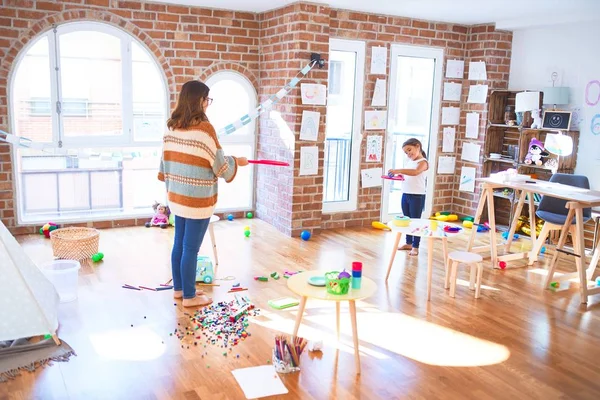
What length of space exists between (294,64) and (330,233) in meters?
1.78

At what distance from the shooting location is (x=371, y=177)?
6430 mm

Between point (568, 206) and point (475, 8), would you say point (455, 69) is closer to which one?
point (475, 8)

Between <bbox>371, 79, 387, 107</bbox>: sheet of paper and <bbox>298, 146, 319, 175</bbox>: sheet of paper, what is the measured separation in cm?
97

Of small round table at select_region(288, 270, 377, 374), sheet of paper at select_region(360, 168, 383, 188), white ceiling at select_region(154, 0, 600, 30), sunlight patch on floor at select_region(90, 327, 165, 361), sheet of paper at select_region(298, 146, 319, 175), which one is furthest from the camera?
sheet of paper at select_region(360, 168, 383, 188)

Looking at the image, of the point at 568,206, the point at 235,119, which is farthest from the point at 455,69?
the point at 568,206

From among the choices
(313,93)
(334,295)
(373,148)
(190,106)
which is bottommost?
(334,295)

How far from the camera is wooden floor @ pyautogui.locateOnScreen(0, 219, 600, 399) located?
9.16ft

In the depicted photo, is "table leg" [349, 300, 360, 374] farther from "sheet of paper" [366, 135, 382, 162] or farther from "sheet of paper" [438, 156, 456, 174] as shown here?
"sheet of paper" [438, 156, 456, 174]

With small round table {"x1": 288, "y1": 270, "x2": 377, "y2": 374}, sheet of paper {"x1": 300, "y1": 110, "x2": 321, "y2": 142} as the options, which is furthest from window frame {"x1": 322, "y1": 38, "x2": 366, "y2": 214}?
small round table {"x1": 288, "y1": 270, "x2": 377, "y2": 374}

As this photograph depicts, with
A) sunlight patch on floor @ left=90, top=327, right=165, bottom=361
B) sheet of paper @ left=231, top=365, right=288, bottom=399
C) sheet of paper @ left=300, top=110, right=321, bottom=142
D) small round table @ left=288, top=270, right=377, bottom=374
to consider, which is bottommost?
sheet of paper @ left=231, top=365, right=288, bottom=399

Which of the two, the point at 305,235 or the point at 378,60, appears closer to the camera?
the point at 305,235

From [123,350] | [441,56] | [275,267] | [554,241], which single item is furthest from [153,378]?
[441,56]

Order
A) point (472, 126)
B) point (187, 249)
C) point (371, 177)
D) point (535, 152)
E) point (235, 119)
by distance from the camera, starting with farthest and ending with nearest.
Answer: point (472, 126), point (371, 177), point (235, 119), point (535, 152), point (187, 249)

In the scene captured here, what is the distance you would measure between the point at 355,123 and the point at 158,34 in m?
2.24
